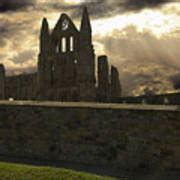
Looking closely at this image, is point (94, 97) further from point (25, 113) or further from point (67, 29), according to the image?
point (25, 113)

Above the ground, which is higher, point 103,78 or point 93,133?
point 103,78

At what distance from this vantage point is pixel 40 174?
31.2ft

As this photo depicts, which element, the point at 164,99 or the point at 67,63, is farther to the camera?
the point at 67,63

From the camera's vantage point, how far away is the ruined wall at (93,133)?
10.6m

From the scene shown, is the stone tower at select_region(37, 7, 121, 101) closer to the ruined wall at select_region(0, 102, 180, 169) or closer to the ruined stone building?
the ruined stone building

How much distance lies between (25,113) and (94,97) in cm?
3287

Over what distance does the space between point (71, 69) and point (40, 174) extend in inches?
1551

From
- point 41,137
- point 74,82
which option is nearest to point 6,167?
point 41,137

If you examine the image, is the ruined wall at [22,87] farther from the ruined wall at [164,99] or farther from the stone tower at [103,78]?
the ruined wall at [164,99]

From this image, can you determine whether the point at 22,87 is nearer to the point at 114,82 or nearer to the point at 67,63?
the point at 67,63

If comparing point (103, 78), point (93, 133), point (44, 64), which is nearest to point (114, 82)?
point (103, 78)

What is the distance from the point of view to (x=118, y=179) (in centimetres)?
966

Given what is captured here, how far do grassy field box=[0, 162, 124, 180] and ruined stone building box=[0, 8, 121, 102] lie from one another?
113ft

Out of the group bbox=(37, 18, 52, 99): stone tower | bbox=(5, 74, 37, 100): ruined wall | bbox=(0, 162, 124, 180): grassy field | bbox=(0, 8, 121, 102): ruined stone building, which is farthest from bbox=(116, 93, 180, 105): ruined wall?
bbox=(5, 74, 37, 100): ruined wall
